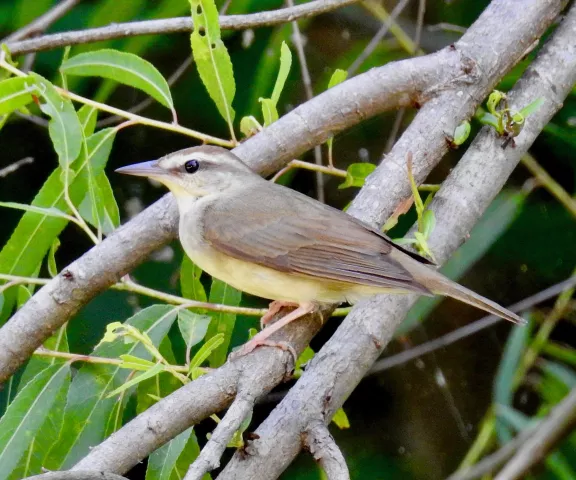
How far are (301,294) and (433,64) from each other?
108 centimetres

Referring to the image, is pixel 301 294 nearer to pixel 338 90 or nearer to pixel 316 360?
pixel 316 360

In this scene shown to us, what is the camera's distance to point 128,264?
2.77 m

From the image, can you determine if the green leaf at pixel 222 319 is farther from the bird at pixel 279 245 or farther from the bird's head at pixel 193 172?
the bird's head at pixel 193 172

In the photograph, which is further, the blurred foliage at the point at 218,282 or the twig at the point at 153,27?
the twig at the point at 153,27

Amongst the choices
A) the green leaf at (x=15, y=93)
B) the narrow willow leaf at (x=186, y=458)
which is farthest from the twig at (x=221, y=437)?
the green leaf at (x=15, y=93)

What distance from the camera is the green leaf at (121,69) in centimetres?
325

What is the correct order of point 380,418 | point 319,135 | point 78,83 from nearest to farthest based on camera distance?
point 319,135
point 78,83
point 380,418

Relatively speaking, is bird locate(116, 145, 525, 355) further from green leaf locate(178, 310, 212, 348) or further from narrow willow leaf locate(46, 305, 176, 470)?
narrow willow leaf locate(46, 305, 176, 470)

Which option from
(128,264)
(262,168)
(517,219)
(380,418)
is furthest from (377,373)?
(128,264)

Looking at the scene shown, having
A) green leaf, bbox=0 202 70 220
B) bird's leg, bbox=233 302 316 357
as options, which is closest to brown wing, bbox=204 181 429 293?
bird's leg, bbox=233 302 316 357

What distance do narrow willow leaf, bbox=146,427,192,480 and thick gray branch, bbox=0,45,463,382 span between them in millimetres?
516

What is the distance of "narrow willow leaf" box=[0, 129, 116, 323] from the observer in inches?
124

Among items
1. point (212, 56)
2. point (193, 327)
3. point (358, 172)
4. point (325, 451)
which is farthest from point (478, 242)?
point (325, 451)

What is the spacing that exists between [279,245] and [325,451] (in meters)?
1.05
